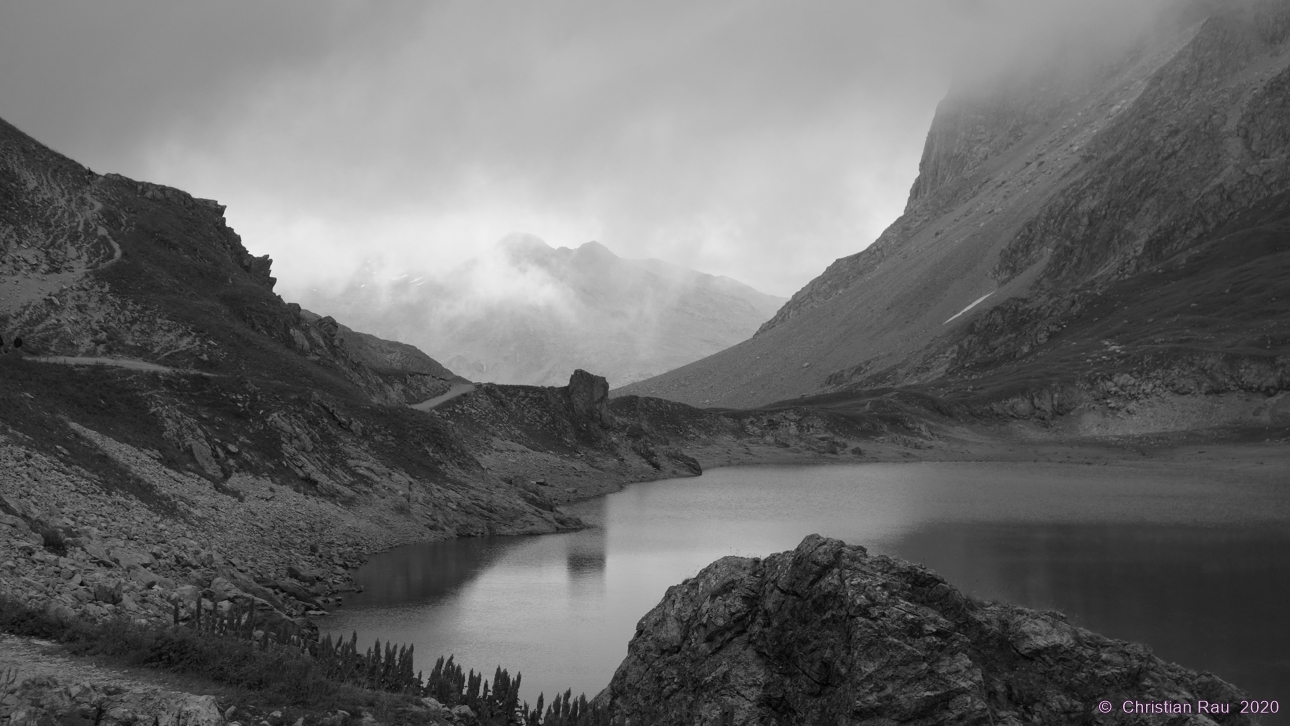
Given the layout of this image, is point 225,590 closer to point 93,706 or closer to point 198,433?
point 93,706

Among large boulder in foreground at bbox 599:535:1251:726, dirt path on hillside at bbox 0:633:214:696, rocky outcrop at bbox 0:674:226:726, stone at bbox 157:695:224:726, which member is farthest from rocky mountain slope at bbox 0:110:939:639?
large boulder in foreground at bbox 599:535:1251:726

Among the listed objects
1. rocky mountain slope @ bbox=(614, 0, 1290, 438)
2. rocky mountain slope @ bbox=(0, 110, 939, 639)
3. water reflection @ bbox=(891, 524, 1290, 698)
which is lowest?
water reflection @ bbox=(891, 524, 1290, 698)

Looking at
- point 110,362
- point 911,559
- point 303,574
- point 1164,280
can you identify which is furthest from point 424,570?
point 1164,280

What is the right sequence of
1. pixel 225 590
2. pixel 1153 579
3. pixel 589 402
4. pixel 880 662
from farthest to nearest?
pixel 589 402, pixel 1153 579, pixel 225 590, pixel 880 662

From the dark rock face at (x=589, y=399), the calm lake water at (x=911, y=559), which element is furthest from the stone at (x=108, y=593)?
the dark rock face at (x=589, y=399)

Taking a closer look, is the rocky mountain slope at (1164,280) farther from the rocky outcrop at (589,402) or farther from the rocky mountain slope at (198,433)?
the rocky mountain slope at (198,433)

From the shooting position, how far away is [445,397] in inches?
3954

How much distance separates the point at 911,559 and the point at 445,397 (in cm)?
6093

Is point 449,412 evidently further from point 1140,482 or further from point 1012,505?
point 1140,482

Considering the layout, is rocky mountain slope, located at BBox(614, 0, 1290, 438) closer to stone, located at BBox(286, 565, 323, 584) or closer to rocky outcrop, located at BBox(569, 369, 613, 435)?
Answer: rocky outcrop, located at BBox(569, 369, 613, 435)

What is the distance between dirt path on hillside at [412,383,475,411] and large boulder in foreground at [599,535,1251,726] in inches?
2670

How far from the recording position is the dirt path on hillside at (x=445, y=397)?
3728 inches

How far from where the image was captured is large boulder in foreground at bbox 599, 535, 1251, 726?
21.1 meters

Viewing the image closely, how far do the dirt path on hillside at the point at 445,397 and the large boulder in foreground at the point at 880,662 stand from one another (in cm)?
6783
